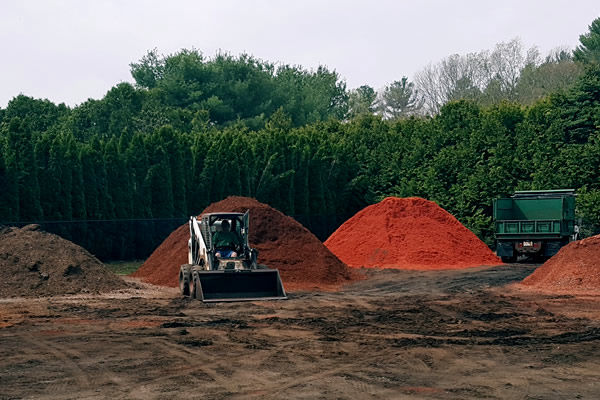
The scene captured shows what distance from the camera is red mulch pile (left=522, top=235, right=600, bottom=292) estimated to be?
19812 millimetres

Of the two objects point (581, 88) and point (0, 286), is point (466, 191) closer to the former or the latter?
point (581, 88)

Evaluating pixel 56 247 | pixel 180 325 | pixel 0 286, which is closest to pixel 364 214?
pixel 56 247

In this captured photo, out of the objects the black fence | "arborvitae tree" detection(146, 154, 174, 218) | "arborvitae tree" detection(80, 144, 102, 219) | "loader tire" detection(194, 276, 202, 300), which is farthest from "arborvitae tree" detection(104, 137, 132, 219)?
"loader tire" detection(194, 276, 202, 300)

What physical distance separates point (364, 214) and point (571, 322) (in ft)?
53.3

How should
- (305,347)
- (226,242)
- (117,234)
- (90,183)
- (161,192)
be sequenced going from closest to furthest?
(305,347), (226,242), (117,234), (90,183), (161,192)

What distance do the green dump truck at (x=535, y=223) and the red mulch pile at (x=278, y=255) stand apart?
579 cm

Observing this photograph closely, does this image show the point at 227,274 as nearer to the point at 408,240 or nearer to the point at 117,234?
the point at 408,240

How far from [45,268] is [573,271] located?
13.2 metres

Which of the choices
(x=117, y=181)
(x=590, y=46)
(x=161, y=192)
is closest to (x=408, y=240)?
(x=161, y=192)

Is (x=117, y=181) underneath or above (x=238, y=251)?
above

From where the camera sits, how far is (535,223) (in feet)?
84.7

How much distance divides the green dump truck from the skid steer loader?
10989 mm

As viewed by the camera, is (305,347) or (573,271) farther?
(573,271)

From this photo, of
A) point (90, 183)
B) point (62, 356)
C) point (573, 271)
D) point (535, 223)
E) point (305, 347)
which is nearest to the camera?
point (62, 356)
